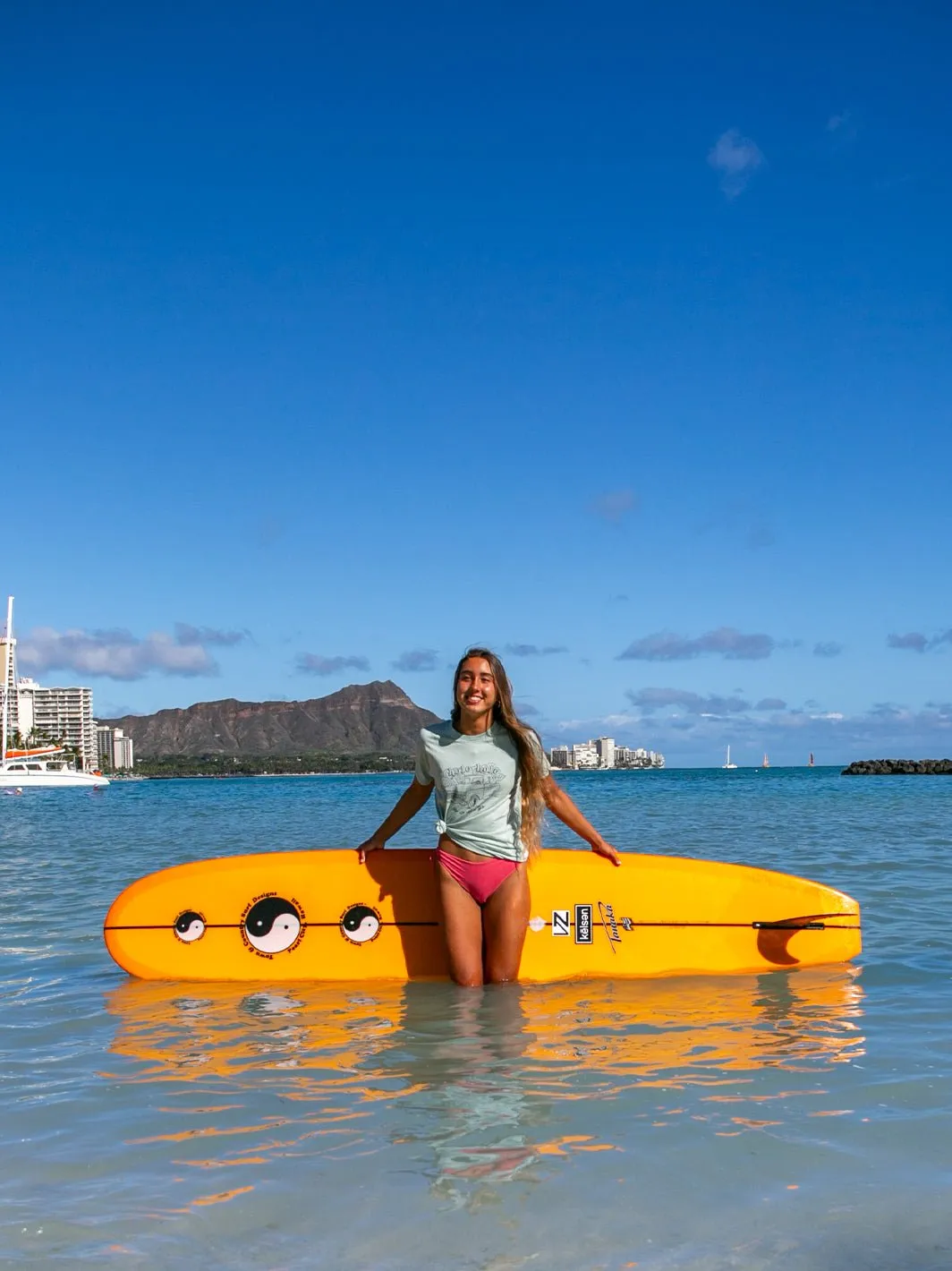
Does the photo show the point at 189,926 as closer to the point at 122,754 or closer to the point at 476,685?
the point at 476,685

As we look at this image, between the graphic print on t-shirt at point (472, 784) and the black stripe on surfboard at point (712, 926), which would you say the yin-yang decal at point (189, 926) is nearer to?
the black stripe on surfboard at point (712, 926)

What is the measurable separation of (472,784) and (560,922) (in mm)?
1274

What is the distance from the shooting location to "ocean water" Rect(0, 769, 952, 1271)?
99.4 inches

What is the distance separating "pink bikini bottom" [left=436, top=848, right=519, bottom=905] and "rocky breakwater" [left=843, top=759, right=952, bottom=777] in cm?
7796

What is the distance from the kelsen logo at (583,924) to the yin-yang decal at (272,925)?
149 centimetres

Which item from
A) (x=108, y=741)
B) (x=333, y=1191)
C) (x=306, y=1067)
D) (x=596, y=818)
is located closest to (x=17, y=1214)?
(x=333, y=1191)

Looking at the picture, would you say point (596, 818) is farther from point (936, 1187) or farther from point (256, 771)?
point (256, 771)

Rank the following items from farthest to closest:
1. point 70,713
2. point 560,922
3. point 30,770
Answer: point 70,713, point 30,770, point 560,922

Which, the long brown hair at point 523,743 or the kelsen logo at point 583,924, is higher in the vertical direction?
the long brown hair at point 523,743

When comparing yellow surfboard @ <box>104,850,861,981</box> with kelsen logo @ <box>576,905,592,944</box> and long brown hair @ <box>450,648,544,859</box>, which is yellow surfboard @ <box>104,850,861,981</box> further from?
long brown hair @ <box>450,648,544,859</box>

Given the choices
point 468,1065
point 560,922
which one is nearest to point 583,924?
point 560,922

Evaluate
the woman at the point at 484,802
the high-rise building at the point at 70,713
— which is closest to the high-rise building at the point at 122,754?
the high-rise building at the point at 70,713

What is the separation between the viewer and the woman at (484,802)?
4758mm

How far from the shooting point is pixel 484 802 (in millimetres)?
4777
